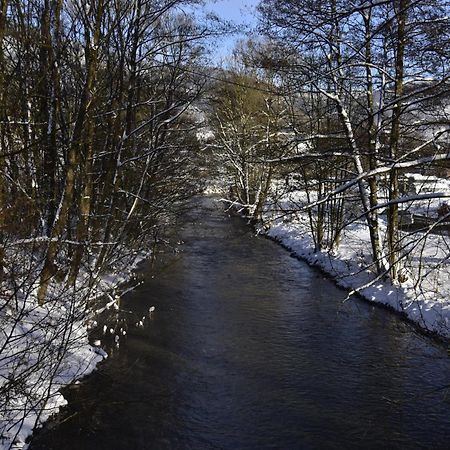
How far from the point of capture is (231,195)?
3434cm

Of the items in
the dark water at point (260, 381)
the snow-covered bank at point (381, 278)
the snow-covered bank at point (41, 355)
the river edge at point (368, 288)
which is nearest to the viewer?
the snow-covered bank at point (41, 355)

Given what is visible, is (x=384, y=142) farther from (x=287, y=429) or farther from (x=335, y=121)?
(x=287, y=429)

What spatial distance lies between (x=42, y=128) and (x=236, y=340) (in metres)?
5.45

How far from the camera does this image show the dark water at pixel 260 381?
19.2 ft

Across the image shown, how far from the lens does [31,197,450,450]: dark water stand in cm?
585

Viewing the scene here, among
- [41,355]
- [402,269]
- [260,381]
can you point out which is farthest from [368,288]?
[41,355]

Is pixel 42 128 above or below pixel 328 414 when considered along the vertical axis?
above

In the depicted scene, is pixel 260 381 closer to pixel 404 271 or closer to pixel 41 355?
pixel 41 355

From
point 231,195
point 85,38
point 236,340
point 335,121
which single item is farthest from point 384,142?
point 231,195

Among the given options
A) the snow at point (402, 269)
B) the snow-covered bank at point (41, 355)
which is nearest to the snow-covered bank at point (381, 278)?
the snow at point (402, 269)

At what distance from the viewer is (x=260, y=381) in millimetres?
7152

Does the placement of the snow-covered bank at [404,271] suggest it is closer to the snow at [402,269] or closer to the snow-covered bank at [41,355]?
the snow at [402,269]

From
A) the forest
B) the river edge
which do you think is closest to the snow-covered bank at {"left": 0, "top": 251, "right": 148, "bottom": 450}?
the forest

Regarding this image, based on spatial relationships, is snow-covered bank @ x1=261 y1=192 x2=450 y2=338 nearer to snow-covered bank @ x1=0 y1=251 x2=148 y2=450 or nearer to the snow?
the snow
